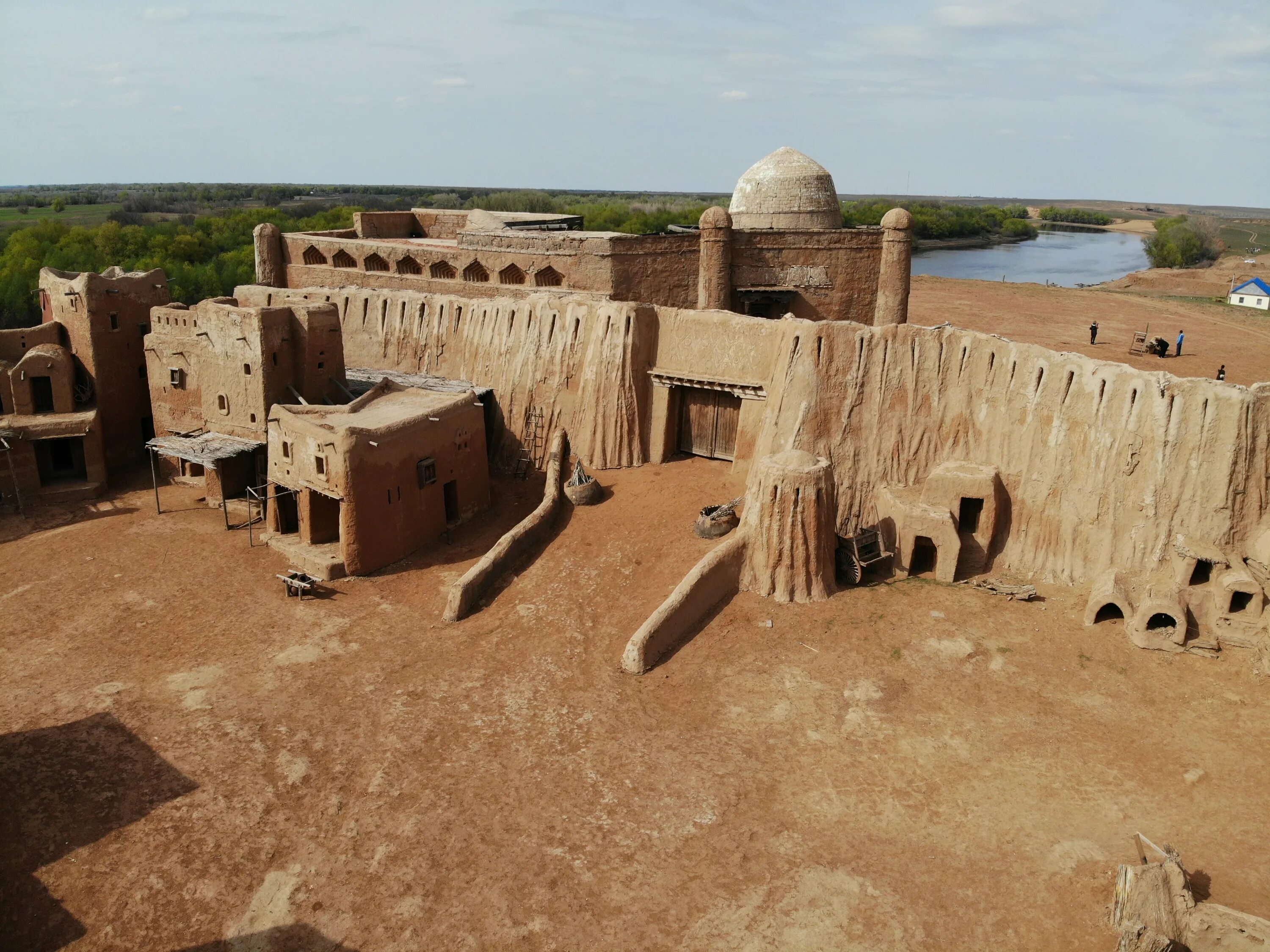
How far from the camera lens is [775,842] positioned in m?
12.2

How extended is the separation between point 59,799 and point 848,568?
13.1 meters

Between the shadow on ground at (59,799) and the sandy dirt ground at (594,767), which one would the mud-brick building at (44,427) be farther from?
the shadow on ground at (59,799)

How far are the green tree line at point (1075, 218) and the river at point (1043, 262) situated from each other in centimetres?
3824

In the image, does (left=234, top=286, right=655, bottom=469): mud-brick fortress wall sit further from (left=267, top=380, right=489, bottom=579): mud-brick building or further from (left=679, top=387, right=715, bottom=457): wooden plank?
(left=267, top=380, right=489, bottom=579): mud-brick building

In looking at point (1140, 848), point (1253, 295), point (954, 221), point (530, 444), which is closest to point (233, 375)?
point (530, 444)

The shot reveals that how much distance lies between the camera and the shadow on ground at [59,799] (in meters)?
11.2

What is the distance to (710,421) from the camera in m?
21.9

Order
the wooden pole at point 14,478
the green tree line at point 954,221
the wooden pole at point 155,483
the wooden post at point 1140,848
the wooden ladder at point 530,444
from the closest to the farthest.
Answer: the wooden post at point 1140,848 < the wooden pole at point 155,483 < the wooden pole at point 14,478 < the wooden ladder at point 530,444 < the green tree line at point 954,221

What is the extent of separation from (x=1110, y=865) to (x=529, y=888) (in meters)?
7.10

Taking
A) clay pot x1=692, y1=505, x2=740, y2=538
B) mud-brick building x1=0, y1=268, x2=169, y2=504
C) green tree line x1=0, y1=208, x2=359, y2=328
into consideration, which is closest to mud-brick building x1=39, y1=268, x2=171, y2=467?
mud-brick building x1=0, y1=268, x2=169, y2=504

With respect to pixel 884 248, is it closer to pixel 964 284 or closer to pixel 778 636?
pixel 778 636

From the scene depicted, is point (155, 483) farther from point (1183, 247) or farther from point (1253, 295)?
point (1183, 247)

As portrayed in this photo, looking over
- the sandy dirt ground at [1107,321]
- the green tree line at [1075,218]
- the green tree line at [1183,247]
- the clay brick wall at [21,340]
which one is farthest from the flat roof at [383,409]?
the green tree line at [1075,218]

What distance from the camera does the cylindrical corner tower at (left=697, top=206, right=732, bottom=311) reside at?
26.2 metres
